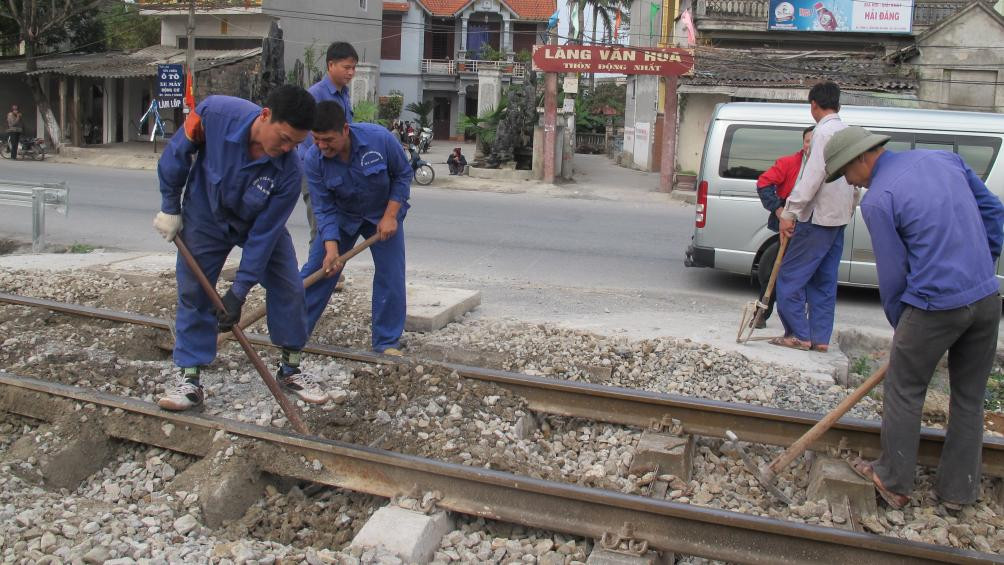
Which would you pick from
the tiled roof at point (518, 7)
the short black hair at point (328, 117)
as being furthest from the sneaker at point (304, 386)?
the tiled roof at point (518, 7)

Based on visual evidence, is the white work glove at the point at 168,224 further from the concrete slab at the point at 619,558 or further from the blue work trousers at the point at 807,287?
the blue work trousers at the point at 807,287

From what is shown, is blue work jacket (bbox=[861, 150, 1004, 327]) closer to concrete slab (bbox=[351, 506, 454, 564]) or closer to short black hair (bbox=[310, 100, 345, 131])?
concrete slab (bbox=[351, 506, 454, 564])

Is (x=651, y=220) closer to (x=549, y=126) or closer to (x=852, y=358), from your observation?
(x=549, y=126)

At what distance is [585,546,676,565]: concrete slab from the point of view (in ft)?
11.8

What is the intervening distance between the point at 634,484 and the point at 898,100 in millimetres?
19474

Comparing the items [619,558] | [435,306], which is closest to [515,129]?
[435,306]

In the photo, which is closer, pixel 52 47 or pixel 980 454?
pixel 980 454

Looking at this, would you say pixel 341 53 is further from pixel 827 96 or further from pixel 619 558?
pixel 619 558

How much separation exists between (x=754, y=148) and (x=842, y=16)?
19858 mm

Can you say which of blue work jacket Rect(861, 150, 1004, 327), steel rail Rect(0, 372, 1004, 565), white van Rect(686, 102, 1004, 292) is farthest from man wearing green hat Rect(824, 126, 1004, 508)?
white van Rect(686, 102, 1004, 292)

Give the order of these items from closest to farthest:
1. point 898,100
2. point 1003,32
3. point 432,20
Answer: point 898,100, point 1003,32, point 432,20

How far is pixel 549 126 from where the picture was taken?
843 inches

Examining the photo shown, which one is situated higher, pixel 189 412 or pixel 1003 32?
pixel 1003 32

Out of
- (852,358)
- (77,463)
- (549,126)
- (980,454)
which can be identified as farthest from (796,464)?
(549,126)
